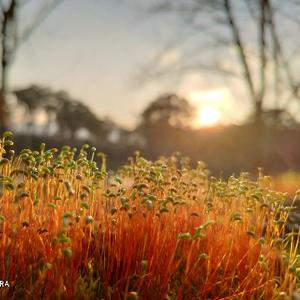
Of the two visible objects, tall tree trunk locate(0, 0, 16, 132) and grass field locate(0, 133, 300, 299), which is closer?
grass field locate(0, 133, 300, 299)

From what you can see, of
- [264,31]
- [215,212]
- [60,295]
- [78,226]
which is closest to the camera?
[60,295]

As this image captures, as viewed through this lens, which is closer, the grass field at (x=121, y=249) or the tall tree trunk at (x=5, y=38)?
the grass field at (x=121, y=249)

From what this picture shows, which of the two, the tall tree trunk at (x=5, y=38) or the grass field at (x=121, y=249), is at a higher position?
the tall tree trunk at (x=5, y=38)

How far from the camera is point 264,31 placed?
28.7 ft

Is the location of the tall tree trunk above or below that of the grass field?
above

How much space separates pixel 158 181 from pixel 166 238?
1.35 feet

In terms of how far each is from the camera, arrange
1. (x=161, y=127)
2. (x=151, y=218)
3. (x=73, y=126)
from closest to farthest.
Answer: (x=151, y=218)
(x=161, y=127)
(x=73, y=126)

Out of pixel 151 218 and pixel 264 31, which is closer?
pixel 151 218

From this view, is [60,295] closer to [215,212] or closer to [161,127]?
[215,212]

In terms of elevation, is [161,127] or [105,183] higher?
[161,127]

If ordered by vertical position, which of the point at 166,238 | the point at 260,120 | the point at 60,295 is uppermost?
the point at 260,120

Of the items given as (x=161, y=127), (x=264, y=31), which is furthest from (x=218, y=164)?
(x=264, y=31)

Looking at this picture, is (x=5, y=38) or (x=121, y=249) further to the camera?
(x=5, y=38)

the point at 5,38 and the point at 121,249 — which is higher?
the point at 5,38
